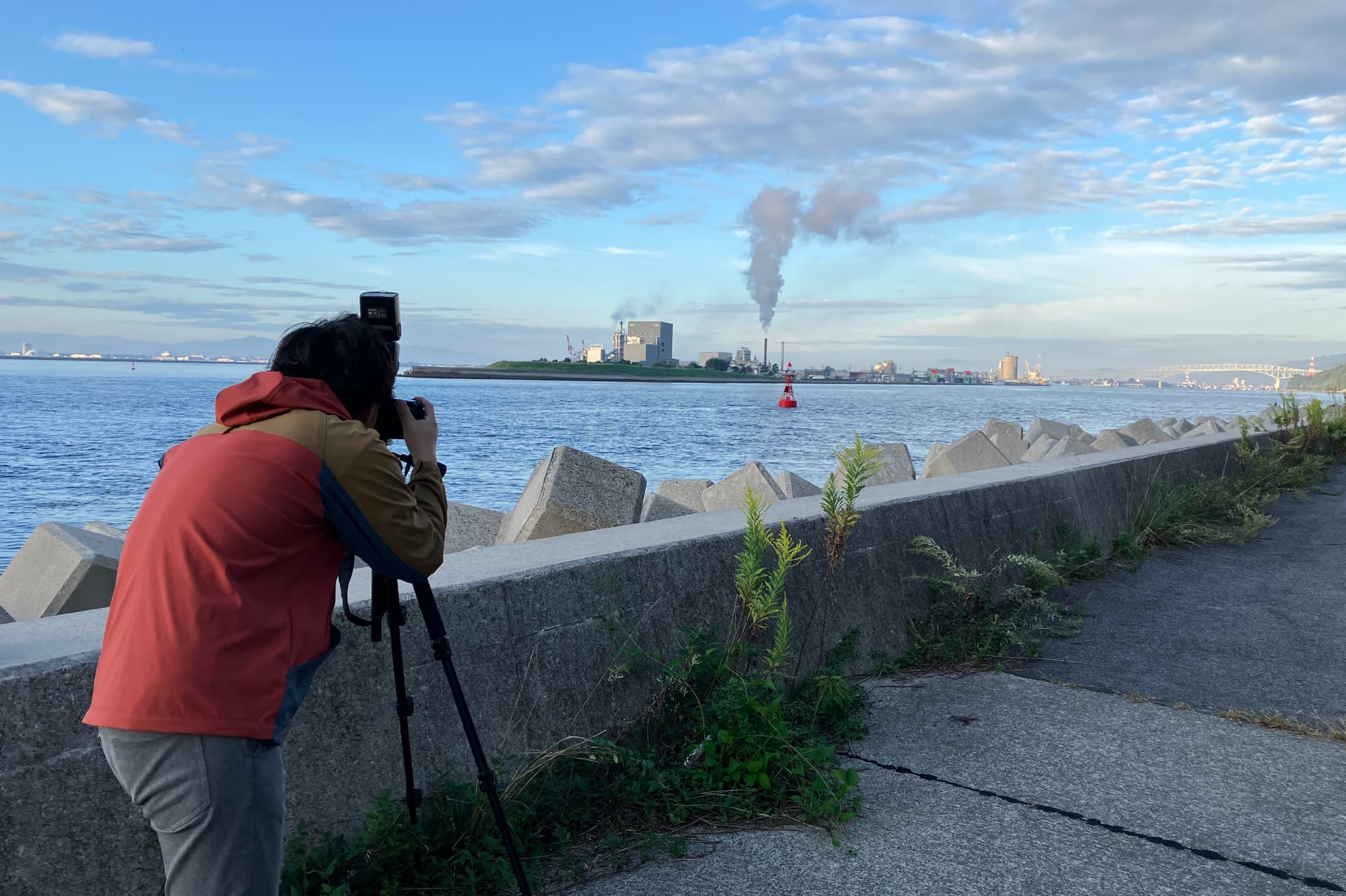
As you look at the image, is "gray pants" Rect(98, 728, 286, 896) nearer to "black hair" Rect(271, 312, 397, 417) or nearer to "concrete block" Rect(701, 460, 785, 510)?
"black hair" Rect(271, 312, 397, 417)

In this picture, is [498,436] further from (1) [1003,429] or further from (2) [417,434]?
(2) [417,434]

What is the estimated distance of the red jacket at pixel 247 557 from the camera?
2008mm

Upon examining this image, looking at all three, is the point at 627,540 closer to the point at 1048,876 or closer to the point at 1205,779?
the point at 1048,876

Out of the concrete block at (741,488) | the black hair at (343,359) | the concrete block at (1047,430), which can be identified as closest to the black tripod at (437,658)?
the black hair at (343,359)

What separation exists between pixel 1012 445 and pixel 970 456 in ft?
21.5

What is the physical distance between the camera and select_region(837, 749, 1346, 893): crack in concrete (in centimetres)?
311

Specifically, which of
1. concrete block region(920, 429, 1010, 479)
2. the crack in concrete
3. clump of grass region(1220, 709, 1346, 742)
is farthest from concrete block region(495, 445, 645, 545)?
concrete block region(920, 429, 1010, 479)

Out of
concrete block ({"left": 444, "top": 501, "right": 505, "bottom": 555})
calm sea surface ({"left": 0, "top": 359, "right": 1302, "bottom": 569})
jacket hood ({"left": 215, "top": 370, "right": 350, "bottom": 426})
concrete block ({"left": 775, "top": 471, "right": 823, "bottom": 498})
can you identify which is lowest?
calm sea surface ({"left": 0, "top": 359, "right": 1302, "bottom": 569})

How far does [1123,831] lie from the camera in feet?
11.2

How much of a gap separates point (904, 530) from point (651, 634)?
2088 mm

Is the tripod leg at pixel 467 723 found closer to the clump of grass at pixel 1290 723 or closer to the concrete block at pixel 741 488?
the clump of grass at pixel 1290 723

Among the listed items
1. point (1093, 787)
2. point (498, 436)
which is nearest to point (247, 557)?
point (1093, 787)

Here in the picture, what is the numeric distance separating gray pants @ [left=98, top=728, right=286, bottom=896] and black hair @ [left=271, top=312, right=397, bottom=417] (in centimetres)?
81

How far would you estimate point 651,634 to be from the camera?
411 centimetres
